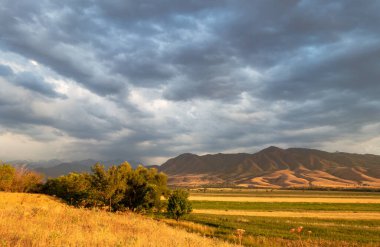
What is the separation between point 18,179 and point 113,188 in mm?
16460

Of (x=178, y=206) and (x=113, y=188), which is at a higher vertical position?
(x=113, y=188)

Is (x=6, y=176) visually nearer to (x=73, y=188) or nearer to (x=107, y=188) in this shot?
(x=73, y=188)

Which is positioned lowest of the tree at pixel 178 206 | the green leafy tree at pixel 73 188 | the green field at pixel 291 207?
the green field at pixel 291 207

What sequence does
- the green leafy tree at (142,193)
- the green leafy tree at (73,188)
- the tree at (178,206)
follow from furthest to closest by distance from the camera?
the green leafy tree at (142,193) → the tree at (178,206) → the green leafy tree at (73,188)

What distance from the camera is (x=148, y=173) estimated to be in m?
55.5

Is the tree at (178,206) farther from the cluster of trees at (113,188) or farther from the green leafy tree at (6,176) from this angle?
the green leafy tree at (6,176)

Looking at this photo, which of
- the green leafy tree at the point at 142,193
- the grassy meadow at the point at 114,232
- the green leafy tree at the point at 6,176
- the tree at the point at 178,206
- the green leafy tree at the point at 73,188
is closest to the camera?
the grassy meadow at the point at 114,232

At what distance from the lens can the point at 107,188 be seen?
46156 mm

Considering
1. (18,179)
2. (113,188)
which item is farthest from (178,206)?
(18,179)

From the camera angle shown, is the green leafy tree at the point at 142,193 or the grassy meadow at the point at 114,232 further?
the green leafy tree at the point at 142,193

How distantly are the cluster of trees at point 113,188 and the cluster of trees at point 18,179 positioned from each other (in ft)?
6.60

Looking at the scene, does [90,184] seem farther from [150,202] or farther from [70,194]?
[150,202]

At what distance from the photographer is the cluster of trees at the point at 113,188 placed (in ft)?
152

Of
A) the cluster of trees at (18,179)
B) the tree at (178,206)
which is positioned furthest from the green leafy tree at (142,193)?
the cluster of trees at (18,179)
